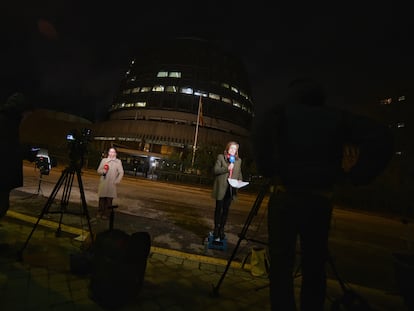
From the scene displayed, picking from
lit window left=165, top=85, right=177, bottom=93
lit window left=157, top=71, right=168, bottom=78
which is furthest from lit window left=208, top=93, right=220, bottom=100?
lit window left=157, top=71, right=168, bottom=78

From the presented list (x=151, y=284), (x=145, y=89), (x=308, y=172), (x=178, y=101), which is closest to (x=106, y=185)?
(x=151, y=284)

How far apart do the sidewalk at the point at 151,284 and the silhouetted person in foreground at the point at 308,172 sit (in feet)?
3.99

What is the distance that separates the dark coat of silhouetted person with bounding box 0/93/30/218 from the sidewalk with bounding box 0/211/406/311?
881 mm

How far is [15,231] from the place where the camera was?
4910 mm

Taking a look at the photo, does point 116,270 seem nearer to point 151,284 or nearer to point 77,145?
point 151,284

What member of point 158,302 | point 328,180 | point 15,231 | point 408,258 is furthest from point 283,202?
point 15,231

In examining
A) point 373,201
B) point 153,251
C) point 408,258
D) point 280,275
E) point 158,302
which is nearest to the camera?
point 280,275

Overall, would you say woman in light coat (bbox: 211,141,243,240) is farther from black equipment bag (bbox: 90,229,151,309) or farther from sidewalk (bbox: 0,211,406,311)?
black equipment bag (bbox: 90,229,151,309)

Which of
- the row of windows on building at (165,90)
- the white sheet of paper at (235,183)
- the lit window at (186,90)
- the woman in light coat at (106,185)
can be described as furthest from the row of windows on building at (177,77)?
the white sheet of paper at (235,183)

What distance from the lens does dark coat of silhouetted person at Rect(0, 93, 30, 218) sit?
3.89 metres

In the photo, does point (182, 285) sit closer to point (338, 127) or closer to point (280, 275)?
point (280, 275)

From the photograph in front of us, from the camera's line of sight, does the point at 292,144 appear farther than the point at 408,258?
No

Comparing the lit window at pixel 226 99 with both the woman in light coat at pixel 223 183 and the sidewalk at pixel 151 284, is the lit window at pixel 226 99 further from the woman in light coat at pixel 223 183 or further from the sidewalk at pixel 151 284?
the sidewalk at pixel 151 284

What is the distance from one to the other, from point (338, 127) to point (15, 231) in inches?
218
